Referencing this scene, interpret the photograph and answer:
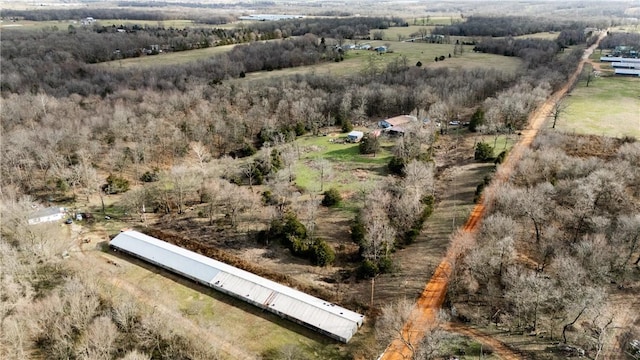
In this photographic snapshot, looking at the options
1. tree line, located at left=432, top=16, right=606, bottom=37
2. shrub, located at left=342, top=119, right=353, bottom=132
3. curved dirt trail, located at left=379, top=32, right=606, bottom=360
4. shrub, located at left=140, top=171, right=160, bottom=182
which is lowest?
curved dirt trail, located at left=379, top=32, right=606, bottom=360

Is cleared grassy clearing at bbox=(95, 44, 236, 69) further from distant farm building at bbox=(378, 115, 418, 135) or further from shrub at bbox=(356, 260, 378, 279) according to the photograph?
shrub at bbox=(356, 260, 378, 279)

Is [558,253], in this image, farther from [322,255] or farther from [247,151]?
[247,151]

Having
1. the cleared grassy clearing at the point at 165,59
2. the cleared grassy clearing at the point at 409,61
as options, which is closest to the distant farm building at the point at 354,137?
the cleared grassy clearing at the point at 409,61

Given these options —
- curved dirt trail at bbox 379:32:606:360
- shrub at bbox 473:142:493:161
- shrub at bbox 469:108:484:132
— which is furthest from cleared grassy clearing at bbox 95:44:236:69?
curved dirt trail at bbox 379:32:606:360

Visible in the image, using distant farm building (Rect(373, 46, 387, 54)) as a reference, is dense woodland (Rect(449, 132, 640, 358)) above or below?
below

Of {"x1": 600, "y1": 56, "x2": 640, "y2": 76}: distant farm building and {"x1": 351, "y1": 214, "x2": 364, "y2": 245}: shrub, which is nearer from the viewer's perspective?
{"x1": 351, "y1": 214, "x2": 364, "y2": 245}: shrub

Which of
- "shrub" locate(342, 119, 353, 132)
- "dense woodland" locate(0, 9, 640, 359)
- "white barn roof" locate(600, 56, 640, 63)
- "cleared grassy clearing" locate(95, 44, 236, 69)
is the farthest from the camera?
"white barn roof" locate(600, 56, 640, 63)

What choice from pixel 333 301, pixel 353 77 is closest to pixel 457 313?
pixel 333 301

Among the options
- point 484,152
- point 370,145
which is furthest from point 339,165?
point 484,152
